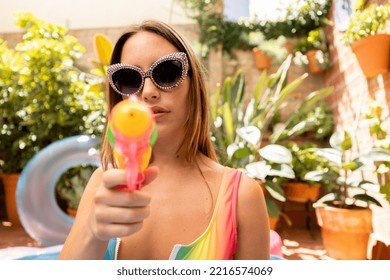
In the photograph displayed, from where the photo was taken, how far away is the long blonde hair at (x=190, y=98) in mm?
408

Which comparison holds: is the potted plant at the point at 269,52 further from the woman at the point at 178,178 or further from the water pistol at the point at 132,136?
the water pistol at the point at 132,136

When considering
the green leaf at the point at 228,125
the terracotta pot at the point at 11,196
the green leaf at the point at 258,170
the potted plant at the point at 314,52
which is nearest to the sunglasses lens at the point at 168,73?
the green leaf at the point at 258,170

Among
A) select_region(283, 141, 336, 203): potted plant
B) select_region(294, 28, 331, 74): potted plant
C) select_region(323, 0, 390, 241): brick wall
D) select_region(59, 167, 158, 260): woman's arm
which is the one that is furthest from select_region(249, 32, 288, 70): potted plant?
select_region(59, 167, 158, 260): woman's arm

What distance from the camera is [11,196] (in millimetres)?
2160

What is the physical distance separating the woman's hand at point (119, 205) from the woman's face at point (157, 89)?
0.41 ft

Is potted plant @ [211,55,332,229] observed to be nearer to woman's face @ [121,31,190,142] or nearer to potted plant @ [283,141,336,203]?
potted plant @ [283,141,336,203]

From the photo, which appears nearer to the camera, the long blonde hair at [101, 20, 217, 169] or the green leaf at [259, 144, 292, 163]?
the long blonde hair at [101, 20, 217, 169]

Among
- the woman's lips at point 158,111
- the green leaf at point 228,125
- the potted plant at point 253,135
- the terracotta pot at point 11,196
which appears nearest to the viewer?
the woman's lips at point 158,111

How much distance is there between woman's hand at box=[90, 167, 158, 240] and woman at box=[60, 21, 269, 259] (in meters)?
0.09

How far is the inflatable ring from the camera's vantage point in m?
1.49

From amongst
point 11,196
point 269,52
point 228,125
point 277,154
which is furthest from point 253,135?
point 11,196

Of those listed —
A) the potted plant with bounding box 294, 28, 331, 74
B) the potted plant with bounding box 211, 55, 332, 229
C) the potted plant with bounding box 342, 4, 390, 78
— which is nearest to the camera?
the potted plant with bounding box 342, 4, 390, 78
